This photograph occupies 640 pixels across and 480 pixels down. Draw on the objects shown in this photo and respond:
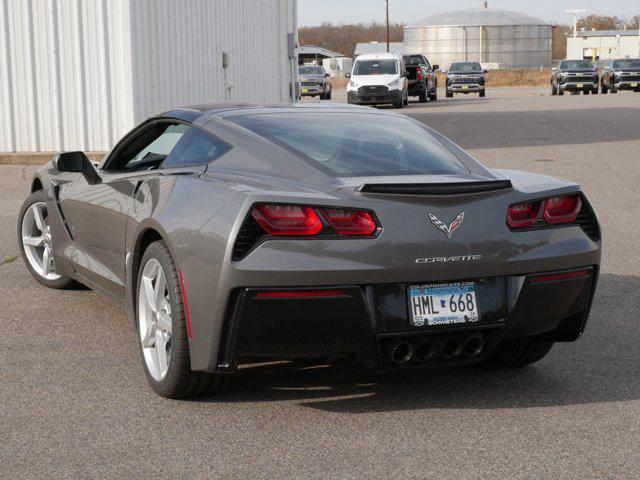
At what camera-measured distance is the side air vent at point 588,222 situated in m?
5.08

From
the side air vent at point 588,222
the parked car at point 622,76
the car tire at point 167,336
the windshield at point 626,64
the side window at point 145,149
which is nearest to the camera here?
the car tire at point 167,336

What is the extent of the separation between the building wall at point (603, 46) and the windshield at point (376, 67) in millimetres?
116974

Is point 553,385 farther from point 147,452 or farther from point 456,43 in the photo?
point 456,43

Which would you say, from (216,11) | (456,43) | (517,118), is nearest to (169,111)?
(216,11)

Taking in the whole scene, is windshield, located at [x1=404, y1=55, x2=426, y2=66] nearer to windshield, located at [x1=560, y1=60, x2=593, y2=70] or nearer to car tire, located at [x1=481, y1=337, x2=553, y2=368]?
windshield, located at [x1=560, y1=60, x2=593, y2=70]

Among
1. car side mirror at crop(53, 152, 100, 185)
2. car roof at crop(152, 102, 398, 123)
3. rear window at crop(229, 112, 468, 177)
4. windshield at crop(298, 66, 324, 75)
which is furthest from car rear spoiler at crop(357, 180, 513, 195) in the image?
windshield at crop(298, 66, 324, 75)

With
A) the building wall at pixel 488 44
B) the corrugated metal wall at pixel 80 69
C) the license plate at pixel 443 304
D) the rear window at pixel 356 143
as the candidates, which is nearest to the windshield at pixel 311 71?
the corrugated metal wall at pixel 80 69

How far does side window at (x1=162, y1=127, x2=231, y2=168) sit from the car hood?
3576cm

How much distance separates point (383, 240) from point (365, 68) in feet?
125

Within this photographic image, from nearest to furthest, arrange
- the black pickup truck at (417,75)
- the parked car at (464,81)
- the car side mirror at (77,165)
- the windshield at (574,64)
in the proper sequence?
the car side mirror at (77,165)
the black pickup truck at (417,75)
the parked car at (464,81)
the windshield at (574,64)

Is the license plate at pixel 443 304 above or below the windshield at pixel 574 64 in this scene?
below

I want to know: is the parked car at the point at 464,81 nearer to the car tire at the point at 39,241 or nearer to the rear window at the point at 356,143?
the car tire at the point at 39,241

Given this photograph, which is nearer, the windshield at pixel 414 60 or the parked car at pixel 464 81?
the windshield at pixel 414 60

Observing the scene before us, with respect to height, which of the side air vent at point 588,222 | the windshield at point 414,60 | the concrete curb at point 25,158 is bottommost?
the concrete curb at point 25,158
